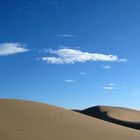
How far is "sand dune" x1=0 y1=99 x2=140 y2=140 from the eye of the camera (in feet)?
76.8

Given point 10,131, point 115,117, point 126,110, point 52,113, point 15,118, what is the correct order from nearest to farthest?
point 10,131, point 15,118, point 52,113, point 115,117, point 126,110

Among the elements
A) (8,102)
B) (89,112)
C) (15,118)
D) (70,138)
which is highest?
(89,112)

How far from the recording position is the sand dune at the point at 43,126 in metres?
23.4

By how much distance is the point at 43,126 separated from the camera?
2648 cm

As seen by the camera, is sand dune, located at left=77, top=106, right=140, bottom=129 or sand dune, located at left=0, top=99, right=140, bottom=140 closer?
sand dune, located at left=0, top=99, right=140, bottom=140

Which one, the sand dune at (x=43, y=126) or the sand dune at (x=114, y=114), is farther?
the sand dune at (x=114, y=114)

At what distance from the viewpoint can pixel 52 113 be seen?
32281 mm

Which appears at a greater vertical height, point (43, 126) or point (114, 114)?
point (114, 114)

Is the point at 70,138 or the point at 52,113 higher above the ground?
the point at 52,113

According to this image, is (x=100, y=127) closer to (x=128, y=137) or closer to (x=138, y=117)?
(x=128, y=137)

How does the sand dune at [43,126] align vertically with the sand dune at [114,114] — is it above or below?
below

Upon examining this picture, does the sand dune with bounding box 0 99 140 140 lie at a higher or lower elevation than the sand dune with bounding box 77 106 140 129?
lower

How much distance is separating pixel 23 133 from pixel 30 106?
992 centimetres

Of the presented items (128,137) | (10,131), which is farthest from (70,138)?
(128,137)
